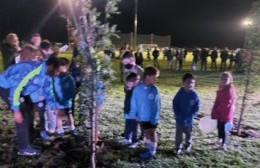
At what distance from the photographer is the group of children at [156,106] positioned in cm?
660

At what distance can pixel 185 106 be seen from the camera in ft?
22.2

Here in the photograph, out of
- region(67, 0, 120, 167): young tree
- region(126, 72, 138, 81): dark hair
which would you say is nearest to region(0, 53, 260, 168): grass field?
region(126, 72, 138, 81): dark hair

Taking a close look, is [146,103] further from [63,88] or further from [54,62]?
[54,62]

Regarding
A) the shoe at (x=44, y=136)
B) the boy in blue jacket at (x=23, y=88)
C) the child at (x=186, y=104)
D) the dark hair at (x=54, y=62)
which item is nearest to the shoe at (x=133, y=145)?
the child at (x=186, y=104)

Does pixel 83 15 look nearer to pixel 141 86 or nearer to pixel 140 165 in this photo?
pixel 141 86

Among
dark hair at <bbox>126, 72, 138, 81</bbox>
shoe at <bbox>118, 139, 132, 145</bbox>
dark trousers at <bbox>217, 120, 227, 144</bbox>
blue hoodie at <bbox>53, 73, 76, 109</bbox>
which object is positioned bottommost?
shoe at <bbox>118, 139, 132, 145</bbox>

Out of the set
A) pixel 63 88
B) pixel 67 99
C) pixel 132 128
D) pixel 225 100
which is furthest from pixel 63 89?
pixel 225 100

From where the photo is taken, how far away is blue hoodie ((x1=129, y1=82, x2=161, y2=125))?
6.59 meters

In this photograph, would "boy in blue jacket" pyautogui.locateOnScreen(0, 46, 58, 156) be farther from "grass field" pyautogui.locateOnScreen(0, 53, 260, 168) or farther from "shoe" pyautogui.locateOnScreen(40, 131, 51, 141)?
"shoe" pyautogui.locateOnScreen(40, 131, 51, 141)

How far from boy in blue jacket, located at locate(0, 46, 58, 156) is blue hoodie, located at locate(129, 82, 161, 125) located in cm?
156

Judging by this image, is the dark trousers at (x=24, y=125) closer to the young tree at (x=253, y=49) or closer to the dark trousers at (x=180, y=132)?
the dark trousers at (x=180, y=132)

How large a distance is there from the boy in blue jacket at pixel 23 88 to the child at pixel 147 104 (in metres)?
1.58

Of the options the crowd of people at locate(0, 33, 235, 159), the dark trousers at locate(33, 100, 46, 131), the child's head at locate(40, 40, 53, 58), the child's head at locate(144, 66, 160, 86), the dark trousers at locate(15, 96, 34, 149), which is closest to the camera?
the crowd of people at locate(0, 33, 235, 159)

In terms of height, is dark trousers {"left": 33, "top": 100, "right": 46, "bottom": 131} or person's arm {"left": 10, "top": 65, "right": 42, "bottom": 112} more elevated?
person's arm {"left": 10, "top": 65, "right": 42, "bottom": 112}
